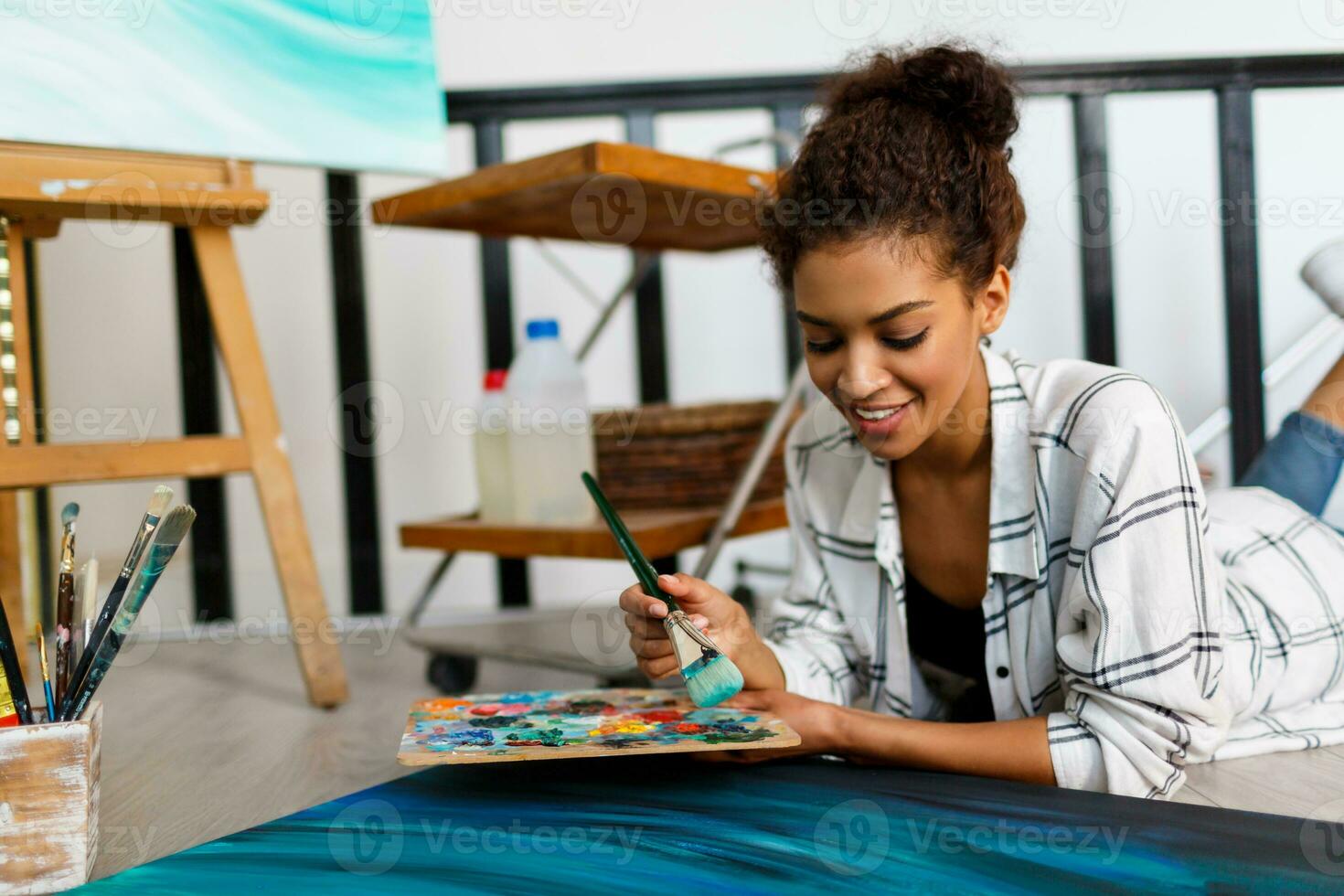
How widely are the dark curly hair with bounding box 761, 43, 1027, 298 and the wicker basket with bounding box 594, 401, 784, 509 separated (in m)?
0.53

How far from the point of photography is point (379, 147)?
4.46ft

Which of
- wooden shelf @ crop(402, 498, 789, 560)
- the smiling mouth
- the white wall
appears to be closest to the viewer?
the smiling mouth

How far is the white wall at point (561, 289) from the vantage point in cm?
189

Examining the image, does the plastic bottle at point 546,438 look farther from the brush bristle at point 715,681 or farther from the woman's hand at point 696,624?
the brush bristle at point 715,681

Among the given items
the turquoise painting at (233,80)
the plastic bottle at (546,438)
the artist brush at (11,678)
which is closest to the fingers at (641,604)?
the artist brush at (11,678)

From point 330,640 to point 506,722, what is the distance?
562mm

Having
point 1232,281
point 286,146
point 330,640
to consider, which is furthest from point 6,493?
point 1232,281

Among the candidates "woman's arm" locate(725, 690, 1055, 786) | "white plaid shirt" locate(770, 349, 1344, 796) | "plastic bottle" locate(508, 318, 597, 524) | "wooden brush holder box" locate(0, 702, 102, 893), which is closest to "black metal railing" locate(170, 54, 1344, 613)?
"plastic bottle" locate(508, 318, 597, 524)

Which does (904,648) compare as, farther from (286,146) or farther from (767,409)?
(286,146)

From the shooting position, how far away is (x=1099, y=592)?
79cm

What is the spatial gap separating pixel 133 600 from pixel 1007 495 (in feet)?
2.33

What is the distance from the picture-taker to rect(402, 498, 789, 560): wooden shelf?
1.24 m

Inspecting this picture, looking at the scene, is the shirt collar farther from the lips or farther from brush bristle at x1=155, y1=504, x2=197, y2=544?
brush bristle at x1=155, y1=504, x2=197, y2=544

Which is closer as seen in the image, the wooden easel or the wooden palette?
the wooden palette
